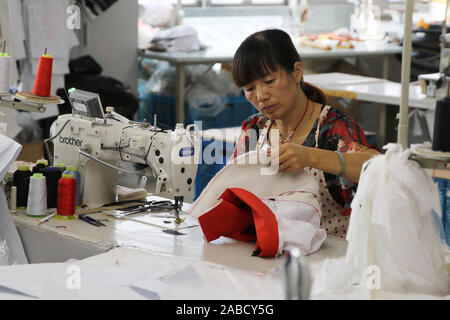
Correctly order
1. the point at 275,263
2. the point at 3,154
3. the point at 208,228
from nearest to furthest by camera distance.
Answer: the point at 275,263
the point at 208,228
the point at 3,154

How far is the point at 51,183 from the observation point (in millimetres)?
2512

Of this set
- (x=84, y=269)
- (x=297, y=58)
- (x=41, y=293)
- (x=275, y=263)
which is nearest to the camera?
(x=41, y=293)

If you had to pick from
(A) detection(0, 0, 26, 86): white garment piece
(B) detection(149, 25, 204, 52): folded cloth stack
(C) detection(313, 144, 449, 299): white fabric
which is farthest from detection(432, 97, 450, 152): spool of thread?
(B) detection(149, 25, 204, 52): folded cloth stack

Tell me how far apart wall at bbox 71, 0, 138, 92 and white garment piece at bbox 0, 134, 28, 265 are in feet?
11.2

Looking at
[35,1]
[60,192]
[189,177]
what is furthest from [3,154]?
[35,1]

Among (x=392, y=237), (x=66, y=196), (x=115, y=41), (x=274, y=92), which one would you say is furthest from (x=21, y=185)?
(x=115, y=41)

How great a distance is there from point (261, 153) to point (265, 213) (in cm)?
25

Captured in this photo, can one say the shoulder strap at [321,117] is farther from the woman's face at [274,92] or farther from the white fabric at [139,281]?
the white fabric at [139,281]

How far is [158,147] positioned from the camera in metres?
2.38

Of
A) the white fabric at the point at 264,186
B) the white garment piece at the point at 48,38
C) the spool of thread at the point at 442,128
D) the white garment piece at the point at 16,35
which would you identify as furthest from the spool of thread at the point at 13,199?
the white garment piece at the point at 48,38

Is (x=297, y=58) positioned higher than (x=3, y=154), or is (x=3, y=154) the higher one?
(x=297, y=58)

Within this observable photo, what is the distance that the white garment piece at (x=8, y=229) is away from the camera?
2.31 m

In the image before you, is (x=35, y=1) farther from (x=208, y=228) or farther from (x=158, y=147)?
(x=208, y=228)

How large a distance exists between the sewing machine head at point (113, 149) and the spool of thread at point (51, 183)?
0.32ft
